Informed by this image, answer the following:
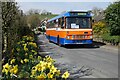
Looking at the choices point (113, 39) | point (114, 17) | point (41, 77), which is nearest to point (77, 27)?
point (113, 39)

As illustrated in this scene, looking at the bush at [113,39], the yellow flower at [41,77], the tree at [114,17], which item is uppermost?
the tree at [114,17]

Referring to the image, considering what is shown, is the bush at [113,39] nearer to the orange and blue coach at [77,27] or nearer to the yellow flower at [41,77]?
the orange and blue coach at [77,27]

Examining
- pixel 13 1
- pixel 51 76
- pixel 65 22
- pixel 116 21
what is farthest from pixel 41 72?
pixel 116 21

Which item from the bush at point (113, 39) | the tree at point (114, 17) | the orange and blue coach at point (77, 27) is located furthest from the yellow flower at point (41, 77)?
the tree at point (114, 17)

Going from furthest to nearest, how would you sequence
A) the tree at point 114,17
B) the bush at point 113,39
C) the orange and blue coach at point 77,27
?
the tree at point 114,17 → the bush at point 113,39 → the orange and blue coach at point 77,27

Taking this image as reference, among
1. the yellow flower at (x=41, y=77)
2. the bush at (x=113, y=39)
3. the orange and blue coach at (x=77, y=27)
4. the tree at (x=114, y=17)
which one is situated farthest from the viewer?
the tree at (x=114, y=17)

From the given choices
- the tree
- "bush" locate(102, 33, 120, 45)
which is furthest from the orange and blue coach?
the tree

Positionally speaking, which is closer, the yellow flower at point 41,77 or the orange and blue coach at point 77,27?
the yellow flower at point 41,77

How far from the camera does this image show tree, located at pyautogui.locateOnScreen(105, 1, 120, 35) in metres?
29.4

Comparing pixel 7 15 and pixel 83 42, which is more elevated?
pixel 7 15

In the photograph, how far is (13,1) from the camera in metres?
12.1

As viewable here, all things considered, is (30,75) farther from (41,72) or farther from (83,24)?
(83,24)

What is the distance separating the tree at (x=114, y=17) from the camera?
29.4 metres

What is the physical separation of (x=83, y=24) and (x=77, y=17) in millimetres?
749
